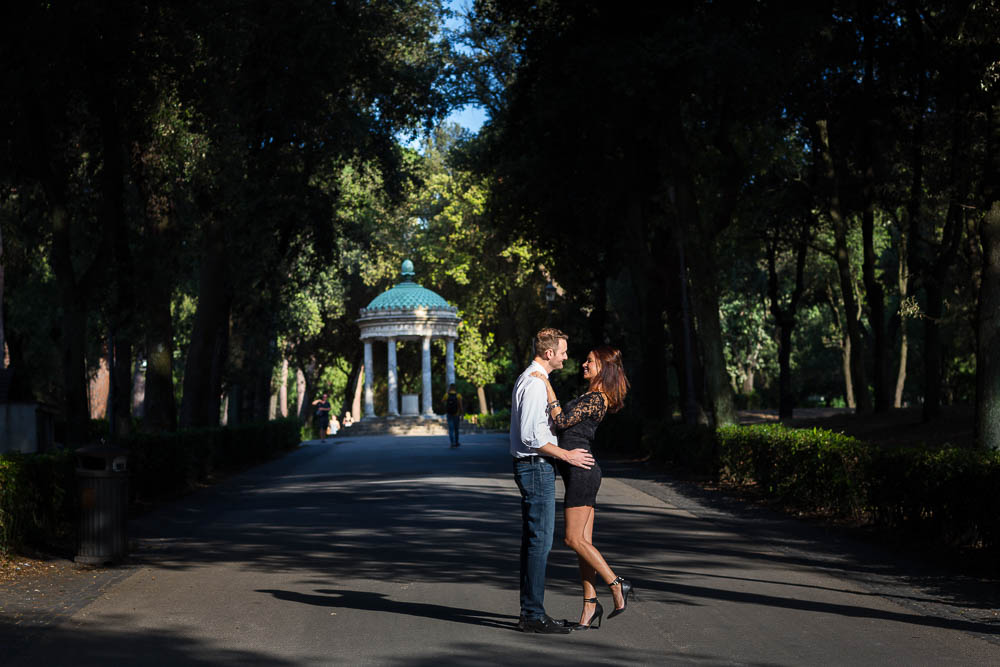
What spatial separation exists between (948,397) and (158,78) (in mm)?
39043

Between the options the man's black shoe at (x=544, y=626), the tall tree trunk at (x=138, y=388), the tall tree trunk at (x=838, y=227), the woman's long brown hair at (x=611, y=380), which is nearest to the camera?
the man's black shoe at (x=544, y=626)

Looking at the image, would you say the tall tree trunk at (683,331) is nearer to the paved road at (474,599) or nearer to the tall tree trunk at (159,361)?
the tall tree trunk at (159,361)

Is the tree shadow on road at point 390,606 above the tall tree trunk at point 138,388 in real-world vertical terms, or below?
below

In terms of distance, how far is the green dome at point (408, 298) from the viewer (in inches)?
2467

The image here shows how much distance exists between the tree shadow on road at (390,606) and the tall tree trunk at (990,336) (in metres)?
Result: 7.95

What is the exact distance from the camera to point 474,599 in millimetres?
8945

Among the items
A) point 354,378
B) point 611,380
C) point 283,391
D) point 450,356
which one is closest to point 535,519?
point 611,380

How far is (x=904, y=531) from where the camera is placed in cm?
1266

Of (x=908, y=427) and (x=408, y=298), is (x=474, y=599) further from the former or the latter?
(x=408, y=298)

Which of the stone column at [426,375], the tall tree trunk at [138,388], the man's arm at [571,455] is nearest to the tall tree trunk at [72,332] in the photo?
the man's arm at [571,455]

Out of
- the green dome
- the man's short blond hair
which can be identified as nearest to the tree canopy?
the man's short blond hair

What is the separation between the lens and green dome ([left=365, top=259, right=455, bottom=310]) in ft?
206

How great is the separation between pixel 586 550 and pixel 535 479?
55 cm

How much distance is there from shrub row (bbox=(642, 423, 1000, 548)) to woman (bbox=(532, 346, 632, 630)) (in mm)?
4239
